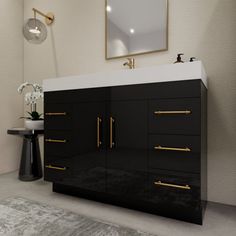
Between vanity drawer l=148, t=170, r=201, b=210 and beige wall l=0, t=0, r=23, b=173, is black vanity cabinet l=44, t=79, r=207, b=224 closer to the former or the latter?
vanity drawer l=148, t=170, r=201, b=210

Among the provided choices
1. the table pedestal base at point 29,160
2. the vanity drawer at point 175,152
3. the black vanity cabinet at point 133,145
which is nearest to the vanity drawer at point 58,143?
the black vanity cabinet at point 133,145

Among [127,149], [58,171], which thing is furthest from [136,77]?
[58,171]

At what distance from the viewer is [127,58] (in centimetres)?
221

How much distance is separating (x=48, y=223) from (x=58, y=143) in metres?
0.70

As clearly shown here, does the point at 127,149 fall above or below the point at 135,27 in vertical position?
below

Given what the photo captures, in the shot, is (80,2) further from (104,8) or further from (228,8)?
(228,8)

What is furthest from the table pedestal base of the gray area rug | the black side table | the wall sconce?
the wall sconce

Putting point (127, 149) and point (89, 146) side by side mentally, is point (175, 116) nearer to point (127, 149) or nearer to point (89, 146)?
point (127, 149)

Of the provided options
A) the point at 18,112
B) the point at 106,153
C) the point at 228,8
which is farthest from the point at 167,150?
the point at 18,112

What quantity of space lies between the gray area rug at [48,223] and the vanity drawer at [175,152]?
0.46 metres

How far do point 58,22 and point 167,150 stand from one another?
7.19 feet

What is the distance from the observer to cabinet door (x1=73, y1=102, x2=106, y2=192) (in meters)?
1.71

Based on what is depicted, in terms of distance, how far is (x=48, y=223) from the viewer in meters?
1.41

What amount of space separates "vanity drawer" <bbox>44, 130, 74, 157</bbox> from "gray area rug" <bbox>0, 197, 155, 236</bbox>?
0.46 m
